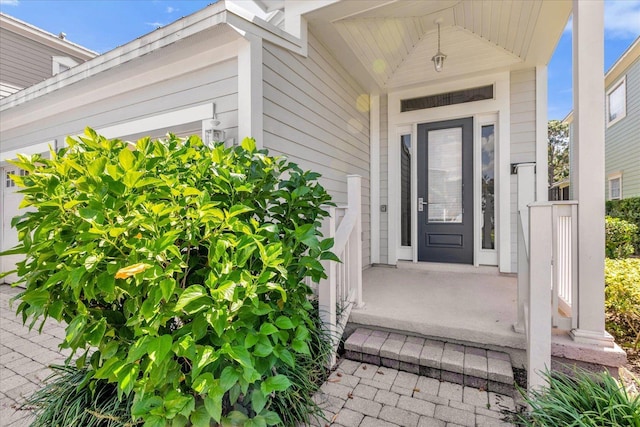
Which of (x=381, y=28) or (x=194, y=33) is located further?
(x=381, y=28)

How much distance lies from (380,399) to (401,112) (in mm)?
4048

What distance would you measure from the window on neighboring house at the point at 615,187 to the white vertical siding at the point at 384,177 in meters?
9.00

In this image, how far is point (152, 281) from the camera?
1186mm

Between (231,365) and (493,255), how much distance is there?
4021 millimetres

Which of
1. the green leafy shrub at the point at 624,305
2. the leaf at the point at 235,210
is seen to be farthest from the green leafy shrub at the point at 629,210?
the leaf at the point at 235,210

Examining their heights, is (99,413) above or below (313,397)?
above

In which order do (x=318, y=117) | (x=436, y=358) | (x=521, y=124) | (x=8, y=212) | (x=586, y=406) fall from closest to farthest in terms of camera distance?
(x=586, y=406) → (x=436, y=358) → (x=318, y=117) → (x=521, y=124) → (x=8, y=212)

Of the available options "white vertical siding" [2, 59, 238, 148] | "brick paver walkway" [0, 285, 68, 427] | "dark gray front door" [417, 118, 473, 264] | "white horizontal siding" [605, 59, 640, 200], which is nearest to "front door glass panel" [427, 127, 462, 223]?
"dark gray front door" [417, 118, 473, 264]

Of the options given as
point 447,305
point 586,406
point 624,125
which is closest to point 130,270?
point 586,406

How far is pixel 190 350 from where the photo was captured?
1192mm

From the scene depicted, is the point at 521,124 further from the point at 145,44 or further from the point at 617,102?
the point at 617,102

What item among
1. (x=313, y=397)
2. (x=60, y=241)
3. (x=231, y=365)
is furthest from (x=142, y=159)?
(x=313, y=397)

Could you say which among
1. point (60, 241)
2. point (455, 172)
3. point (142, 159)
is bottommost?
point (60, 241)

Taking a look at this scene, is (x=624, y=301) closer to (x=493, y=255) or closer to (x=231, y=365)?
(x=493, y=255)
